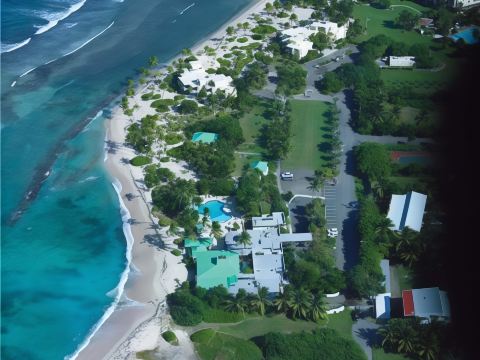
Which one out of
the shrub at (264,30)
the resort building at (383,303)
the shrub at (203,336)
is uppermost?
the shrub at (264,30)

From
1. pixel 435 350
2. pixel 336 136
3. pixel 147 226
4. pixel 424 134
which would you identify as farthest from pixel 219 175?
pixel 435 350

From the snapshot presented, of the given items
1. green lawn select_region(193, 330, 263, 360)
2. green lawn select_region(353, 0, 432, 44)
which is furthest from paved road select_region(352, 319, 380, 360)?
green lawn select_region(353, 0, 432, 44)

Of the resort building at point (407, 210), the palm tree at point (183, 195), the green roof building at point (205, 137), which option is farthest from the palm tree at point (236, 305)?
the green roof building at point (205, 137)

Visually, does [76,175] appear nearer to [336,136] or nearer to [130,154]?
[130,154]

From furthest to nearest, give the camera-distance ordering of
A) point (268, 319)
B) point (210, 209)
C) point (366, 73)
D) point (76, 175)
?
point (366, 73) < point (76, 175) < point (210, 209) < point (268, 319)

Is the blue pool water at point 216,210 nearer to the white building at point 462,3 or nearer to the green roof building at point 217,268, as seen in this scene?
the green roof building at point 217,268

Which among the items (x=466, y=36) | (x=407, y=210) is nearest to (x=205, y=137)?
(x=407, y=210)

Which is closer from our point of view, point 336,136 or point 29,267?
point 29,267
